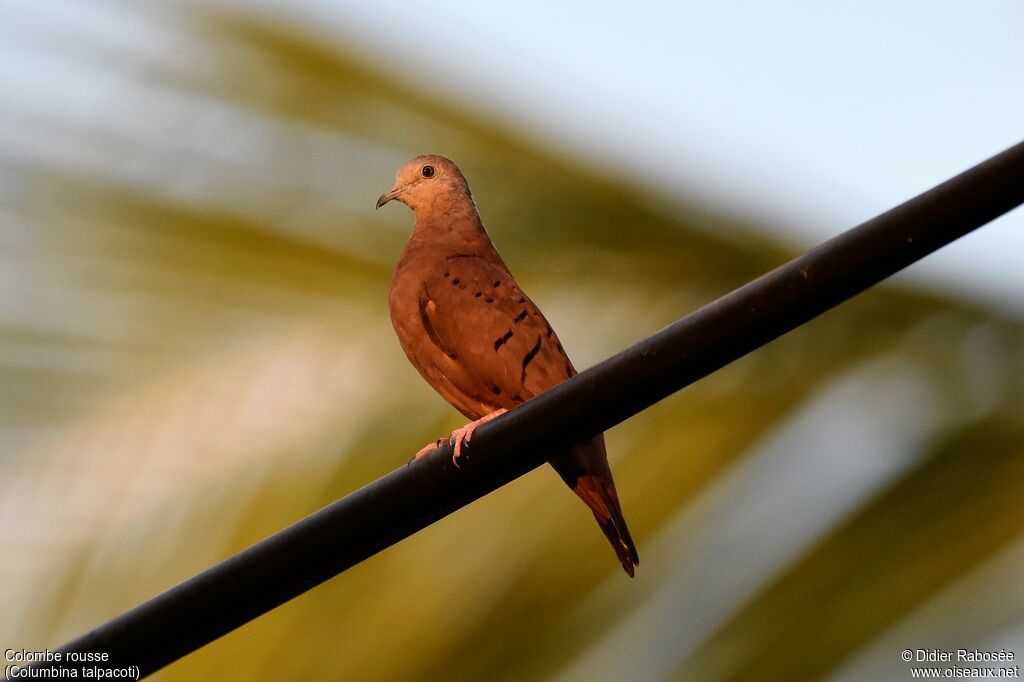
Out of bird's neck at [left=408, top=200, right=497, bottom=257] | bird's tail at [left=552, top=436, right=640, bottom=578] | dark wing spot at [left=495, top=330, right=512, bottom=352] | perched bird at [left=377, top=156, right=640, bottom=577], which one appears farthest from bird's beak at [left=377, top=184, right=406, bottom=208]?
bird's tail at [left=552, top=436, right=640, bottom=578]

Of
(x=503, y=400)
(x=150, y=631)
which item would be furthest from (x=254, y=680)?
(x=150, y=631)

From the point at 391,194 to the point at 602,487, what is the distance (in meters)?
1.75

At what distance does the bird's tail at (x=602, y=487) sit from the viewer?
3.96m

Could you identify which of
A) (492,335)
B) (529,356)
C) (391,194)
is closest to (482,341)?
(492,335)

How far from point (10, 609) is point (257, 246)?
1.19 meters

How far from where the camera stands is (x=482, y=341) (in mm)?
4387

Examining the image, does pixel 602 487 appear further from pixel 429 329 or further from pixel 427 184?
pixel 427 184

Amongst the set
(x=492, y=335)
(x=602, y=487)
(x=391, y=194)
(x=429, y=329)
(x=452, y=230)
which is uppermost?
(x=391, y=194)

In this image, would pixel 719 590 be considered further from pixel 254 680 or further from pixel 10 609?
pixel 10 609

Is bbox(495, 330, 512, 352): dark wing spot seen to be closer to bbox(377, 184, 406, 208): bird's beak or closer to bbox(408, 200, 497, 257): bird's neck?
bbox(408, 200, 497, 257): bird's neck

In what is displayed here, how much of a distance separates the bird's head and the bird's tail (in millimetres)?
1526

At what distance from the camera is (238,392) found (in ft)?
14.6

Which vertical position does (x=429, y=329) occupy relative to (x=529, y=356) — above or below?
above

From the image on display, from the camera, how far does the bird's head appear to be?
5.34 meters
